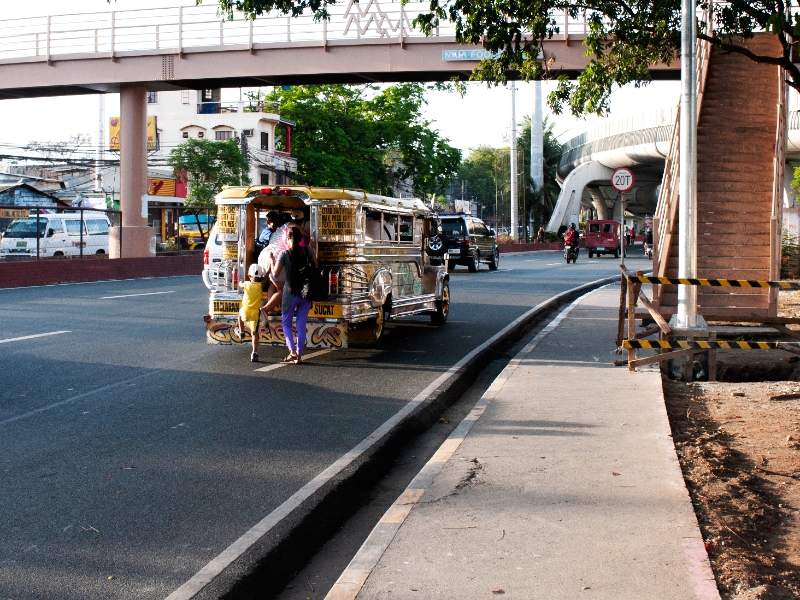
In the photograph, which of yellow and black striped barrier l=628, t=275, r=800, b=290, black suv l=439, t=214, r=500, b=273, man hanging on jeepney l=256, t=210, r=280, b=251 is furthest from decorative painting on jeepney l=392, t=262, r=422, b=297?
black suv l=439, t=214, r=500, b=273

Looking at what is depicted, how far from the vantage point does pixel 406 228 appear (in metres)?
14.6

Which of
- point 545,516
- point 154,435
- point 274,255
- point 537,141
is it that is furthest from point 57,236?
point 537,141

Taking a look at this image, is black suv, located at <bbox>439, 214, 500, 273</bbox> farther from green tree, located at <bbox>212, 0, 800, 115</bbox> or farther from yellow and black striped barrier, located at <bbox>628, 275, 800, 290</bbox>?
yellow and black striped barrier, located at <bbox>628, 275, 800, 290</bbox>

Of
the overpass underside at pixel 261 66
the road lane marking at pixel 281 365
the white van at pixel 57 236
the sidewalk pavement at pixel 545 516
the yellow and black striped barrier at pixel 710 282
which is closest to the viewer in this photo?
the sidewalk pavement at pixel 545 516

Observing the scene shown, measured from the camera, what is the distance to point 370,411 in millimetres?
8602

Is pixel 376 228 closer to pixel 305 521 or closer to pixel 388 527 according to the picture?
pixel 305 521

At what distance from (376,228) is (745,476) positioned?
7.40 metres

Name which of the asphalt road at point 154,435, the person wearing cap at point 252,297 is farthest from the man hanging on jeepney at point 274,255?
the asphalt road at point 154,435

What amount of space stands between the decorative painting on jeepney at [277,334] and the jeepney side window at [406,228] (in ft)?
10.0

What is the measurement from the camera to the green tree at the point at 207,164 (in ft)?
171

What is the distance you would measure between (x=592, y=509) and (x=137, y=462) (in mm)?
3098

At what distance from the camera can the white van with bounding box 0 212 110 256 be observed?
2900 cm

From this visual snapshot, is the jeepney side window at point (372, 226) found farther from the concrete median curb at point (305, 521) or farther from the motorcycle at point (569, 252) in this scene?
the motorcycle at point (569, 252)

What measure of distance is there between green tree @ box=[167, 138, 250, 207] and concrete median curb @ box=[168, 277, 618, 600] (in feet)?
146
